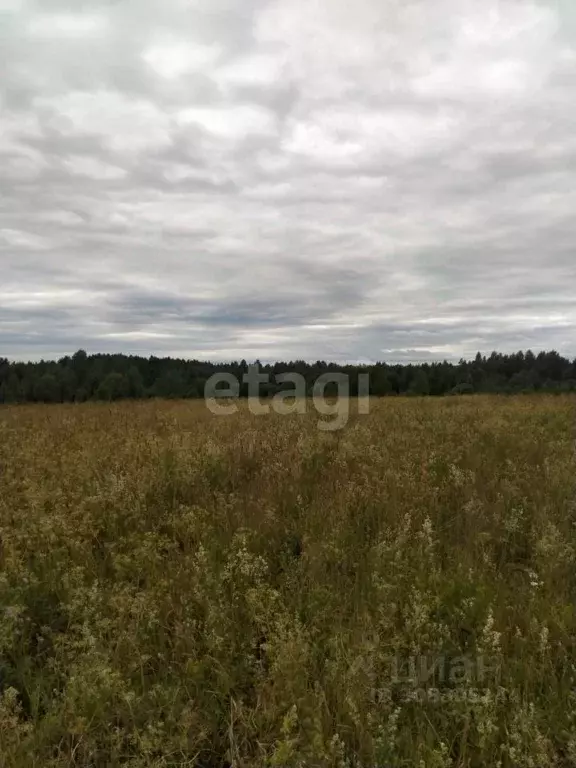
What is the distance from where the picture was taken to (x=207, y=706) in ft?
8.06

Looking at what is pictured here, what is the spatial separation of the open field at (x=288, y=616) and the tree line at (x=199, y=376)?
18139 millimetres

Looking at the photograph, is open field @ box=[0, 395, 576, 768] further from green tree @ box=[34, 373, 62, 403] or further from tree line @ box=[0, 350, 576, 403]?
green tree @ box=[34, 373, 62, 403]

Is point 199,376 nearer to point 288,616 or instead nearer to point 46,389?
point 46,389

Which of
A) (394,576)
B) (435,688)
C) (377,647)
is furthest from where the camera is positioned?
(394,576)

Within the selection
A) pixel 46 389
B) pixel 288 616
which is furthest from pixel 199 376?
pixel 288 616

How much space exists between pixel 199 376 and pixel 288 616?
141ft

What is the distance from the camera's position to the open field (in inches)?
88.7

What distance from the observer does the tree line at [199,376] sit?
111ft

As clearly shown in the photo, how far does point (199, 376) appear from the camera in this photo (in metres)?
45.0

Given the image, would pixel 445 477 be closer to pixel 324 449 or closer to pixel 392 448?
pixel 392 448

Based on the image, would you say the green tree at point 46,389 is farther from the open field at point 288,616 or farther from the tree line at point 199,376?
the open field at point 288,616

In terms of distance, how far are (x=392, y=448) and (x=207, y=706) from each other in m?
4.35

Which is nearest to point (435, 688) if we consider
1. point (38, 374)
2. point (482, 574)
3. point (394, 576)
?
point (394, 576)

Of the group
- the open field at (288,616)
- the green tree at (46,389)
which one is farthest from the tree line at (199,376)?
the open field at (288,616)
